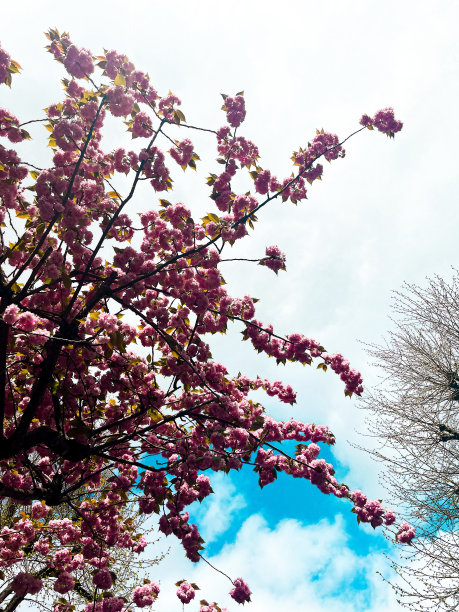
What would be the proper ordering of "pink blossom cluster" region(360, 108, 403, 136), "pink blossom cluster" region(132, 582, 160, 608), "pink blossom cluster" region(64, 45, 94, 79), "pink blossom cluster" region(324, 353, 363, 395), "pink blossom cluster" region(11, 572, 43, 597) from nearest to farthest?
1. "pink blossom cluster" region(64, 45, 94, 79)
2. "pink blossom cluster" region(11, 572, 43, 597)
3. "pink blossom cluster" region(360, 108, 403, 136)
4. "pink blossom cluster" region(132, 582, 160, 608)
5. "pink blossom cluster" region(324, 353, 363, 395)

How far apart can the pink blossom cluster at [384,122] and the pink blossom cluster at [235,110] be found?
188 centimetres

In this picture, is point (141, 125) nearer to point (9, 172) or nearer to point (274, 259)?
point (9, 172)

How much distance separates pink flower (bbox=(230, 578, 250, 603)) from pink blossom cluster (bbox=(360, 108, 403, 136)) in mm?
7179

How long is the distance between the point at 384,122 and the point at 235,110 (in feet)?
7.46

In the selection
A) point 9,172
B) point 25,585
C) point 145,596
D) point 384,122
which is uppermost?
point 384,122

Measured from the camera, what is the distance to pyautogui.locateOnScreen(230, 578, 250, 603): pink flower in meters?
5.27

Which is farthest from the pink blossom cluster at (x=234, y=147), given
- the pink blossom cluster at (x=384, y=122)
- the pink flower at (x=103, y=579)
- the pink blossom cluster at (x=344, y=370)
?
the pink flower at (x=103, y=579)

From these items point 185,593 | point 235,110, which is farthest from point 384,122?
point 185,593

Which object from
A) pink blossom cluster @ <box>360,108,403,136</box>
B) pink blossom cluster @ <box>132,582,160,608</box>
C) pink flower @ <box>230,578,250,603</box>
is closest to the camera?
pink flower @ <box>230,578,250,603</box>

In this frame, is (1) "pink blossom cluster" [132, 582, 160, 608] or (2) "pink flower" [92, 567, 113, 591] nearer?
(2) "pink flower" [92, 567, 113, 591]

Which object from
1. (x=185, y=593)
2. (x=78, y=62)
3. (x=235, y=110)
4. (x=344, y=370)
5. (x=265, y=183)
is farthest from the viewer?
(x=344, y=370)

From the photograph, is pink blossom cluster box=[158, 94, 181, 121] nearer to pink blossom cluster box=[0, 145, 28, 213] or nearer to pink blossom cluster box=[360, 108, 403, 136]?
pink blossom cluster box=[0, 145, 28, 213]

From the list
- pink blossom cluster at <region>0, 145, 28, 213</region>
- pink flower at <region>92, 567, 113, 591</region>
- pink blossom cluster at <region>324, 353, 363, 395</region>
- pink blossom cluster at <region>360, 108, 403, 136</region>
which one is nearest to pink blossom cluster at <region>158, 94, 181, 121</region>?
pink blossom cluster at <region>0, 145, 28, 213</region>

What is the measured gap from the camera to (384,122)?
5445mm
